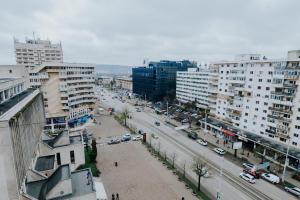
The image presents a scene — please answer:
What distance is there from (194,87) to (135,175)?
58.6m

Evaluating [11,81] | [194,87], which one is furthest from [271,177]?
[194,87]

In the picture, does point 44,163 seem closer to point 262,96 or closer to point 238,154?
point 238,154

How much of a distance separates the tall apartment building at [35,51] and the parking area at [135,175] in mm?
84028

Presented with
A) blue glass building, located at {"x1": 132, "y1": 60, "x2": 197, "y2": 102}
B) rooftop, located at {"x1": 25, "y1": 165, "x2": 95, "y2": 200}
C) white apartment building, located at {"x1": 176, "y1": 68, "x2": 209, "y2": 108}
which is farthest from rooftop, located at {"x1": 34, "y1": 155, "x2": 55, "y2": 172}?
blue glass building, located at {"x1": 132, "y1": 60, "x2": 197, "y2": 102}

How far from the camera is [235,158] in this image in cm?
4609

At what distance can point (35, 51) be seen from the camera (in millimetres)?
120375

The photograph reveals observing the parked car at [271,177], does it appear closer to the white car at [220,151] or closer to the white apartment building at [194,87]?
the white car at [220,151]

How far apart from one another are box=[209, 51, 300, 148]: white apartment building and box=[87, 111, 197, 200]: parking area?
27.0 meters

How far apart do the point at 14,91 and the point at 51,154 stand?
12.3m

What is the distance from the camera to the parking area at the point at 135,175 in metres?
31.6

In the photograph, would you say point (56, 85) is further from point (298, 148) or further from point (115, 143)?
point (298, 148)

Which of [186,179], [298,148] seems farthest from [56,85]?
[298,148]

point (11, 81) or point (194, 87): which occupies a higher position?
point (11, 81)

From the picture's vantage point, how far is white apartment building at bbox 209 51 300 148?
42.2 metres
